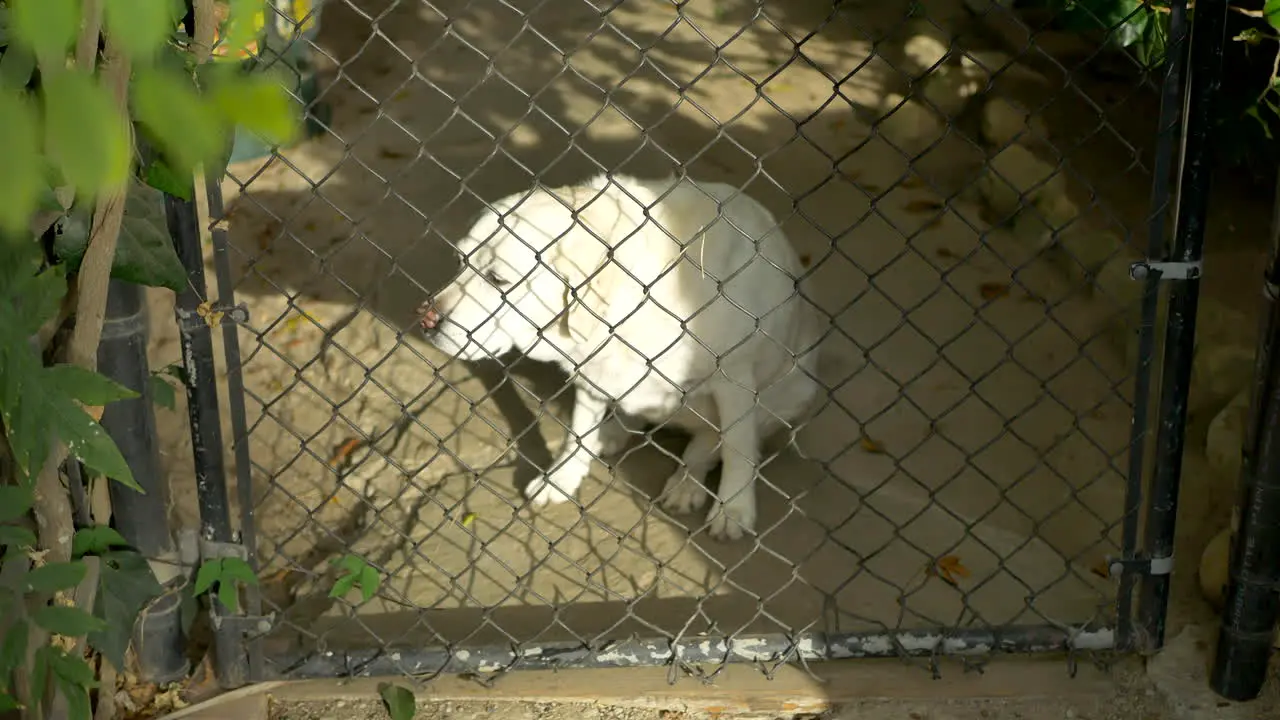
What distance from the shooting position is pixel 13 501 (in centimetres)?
172

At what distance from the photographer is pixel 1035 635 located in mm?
2545

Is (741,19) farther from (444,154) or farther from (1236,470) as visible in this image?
(1236,470)

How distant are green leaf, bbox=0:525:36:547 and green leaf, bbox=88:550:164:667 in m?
0.23

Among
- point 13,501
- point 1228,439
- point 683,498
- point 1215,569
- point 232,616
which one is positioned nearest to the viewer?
point 13,501

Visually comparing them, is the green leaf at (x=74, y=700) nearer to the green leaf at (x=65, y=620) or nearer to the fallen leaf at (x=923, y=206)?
the green leaf at (x=65, y=620)

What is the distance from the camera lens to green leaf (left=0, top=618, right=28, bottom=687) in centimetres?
170

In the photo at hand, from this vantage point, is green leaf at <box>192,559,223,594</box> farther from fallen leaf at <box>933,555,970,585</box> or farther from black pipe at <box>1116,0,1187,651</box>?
black pipe at <box>1116,0,1187,651</box>

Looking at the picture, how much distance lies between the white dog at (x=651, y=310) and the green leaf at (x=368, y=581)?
1.82ft

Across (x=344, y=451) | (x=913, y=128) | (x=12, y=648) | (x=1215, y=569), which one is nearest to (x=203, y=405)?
(x=12, y=648)

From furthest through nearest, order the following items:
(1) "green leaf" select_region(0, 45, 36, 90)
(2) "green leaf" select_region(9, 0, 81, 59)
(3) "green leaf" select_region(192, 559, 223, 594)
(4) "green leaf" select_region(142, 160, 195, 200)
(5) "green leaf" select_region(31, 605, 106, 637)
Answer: (3) "green leaf" select_region(192, 559, 223, 594) < (4) "green leaf" select_region(142, 160, 195, 200) < (5) "green leaf" select_region(31, 605, 106, 637) < (1) "green leaf" select_region(0, 45, 36, 90) < (2) "green leaf" select_region(9, 0, 81, 59)

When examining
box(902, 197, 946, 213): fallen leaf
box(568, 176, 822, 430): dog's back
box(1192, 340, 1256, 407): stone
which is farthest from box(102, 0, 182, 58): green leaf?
box(902, 197, 946, 213): fallen leaf

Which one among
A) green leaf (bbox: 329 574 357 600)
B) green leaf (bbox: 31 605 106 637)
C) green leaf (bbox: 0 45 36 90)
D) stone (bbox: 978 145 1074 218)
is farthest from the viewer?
stone (bbox: 978 145 1074 218)

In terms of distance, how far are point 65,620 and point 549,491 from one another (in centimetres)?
174

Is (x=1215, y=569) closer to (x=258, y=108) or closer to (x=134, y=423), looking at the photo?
(x=134, y=423)
